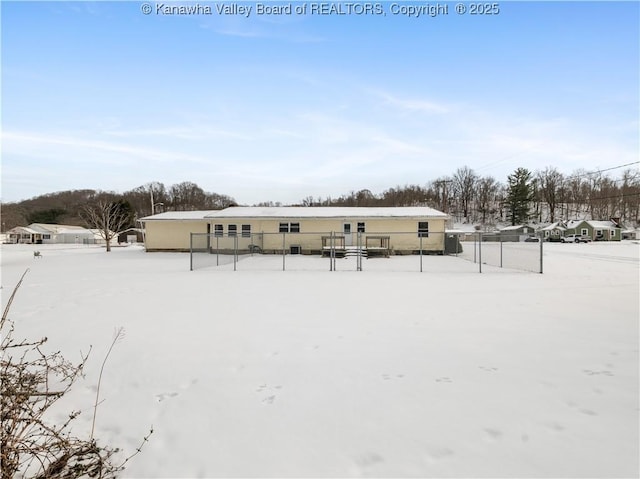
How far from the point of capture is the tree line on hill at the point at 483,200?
2795 inches

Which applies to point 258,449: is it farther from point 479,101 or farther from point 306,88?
point 479,101

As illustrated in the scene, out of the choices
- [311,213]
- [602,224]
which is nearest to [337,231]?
[311,213]

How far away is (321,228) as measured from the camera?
25.5m

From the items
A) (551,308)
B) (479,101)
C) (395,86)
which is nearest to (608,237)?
(479,101)

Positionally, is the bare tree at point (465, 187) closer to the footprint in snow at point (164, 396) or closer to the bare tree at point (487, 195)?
the bare tree at point (487, 195)

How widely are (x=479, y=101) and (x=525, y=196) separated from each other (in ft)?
187

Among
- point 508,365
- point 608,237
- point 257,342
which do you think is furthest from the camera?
point 608,237

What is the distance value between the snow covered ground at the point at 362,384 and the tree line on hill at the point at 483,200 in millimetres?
68147

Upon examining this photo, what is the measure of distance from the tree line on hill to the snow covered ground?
6815cm

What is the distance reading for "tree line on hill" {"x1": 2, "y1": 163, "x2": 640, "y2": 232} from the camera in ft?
233

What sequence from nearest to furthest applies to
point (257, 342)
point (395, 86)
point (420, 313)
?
point (257, 342), point (420, 313), point (395, 86)

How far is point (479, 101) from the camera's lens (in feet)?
57.1

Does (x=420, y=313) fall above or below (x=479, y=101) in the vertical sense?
below

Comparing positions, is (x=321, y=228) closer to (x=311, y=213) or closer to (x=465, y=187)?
(x=311, y=213)
